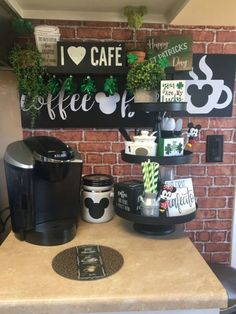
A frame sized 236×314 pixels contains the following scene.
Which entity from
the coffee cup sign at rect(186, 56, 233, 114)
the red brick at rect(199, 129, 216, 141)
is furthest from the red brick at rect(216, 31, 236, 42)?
the red brick at rect(199, 129, 216, 141)

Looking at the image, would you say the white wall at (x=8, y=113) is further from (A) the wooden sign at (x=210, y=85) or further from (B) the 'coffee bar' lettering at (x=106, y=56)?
(A) the wooden sign at (x=210, y=85)

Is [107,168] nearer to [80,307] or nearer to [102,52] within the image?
[102,52]

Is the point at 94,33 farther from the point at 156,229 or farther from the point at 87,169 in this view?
the point at 156,229

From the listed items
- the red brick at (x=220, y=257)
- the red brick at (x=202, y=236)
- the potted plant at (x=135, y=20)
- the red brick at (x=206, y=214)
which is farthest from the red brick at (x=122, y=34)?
the red brick at (x=220, y=257)

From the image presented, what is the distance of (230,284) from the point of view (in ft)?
4.45

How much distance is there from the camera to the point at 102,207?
4.17 feet

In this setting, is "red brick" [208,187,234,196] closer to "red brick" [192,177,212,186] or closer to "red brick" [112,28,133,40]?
"red brick" [192,177,212,186]

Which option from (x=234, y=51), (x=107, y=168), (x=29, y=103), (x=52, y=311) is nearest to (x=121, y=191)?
(x=107, y=168)

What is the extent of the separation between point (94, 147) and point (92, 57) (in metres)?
0.46

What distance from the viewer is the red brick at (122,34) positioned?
1.45 meters

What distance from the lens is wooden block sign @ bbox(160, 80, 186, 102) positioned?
111 centimetres

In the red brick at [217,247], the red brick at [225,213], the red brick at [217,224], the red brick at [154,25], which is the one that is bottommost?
the red brick at [217,247]

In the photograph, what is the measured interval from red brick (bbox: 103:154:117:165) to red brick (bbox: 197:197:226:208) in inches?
20.4

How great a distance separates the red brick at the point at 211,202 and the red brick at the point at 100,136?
59cm
